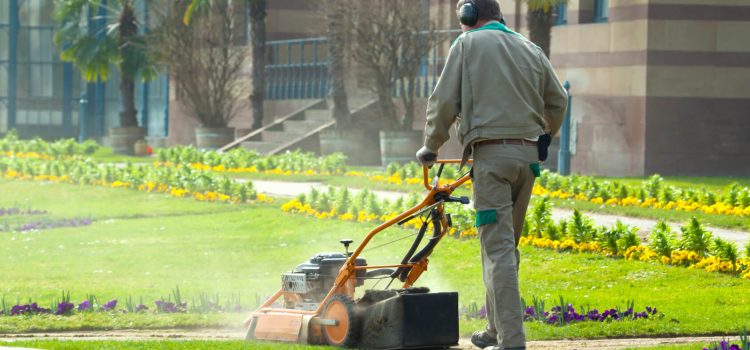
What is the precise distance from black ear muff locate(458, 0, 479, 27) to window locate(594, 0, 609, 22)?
18583 millimetres

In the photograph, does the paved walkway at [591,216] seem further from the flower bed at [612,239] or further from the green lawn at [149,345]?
the green lawn at [149,345]

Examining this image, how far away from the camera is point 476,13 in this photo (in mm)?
7969

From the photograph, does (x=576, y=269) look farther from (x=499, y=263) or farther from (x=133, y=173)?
(x=133, y=173)

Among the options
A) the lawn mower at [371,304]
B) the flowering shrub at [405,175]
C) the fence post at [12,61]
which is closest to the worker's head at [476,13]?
the lawn mower at [371,304]

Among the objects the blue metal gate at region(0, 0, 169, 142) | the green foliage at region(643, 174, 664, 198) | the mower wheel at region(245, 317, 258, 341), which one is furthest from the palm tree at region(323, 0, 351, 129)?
the blue metal gate at region(0, 0, 169, 142)

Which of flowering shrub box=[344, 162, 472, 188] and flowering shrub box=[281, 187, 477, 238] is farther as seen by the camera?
flowering shrub box=[344, 162, 472, 188]

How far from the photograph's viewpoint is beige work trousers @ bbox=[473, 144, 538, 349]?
25.5ft

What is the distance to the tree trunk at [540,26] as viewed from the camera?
24500mm

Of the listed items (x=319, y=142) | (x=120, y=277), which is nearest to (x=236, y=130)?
(x=319, y=142)

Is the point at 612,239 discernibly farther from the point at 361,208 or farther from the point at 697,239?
the point at 361,208

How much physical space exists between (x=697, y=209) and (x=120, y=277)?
689 centimetres

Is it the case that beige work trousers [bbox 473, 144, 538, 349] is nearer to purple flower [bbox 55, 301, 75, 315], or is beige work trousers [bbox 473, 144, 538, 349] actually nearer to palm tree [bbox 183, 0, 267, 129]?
purple flower [bbox 55, 301, 75, 315]

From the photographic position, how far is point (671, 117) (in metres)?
24.4

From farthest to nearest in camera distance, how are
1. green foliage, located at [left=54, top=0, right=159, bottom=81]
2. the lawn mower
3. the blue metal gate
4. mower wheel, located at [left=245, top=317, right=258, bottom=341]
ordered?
the blue metal gate
green foliage, located at [left=54, top=0, right=159, bottom=81]
mower wheel, located at [left=245, top=317, right=258, bottom=341]
the lawn mower
